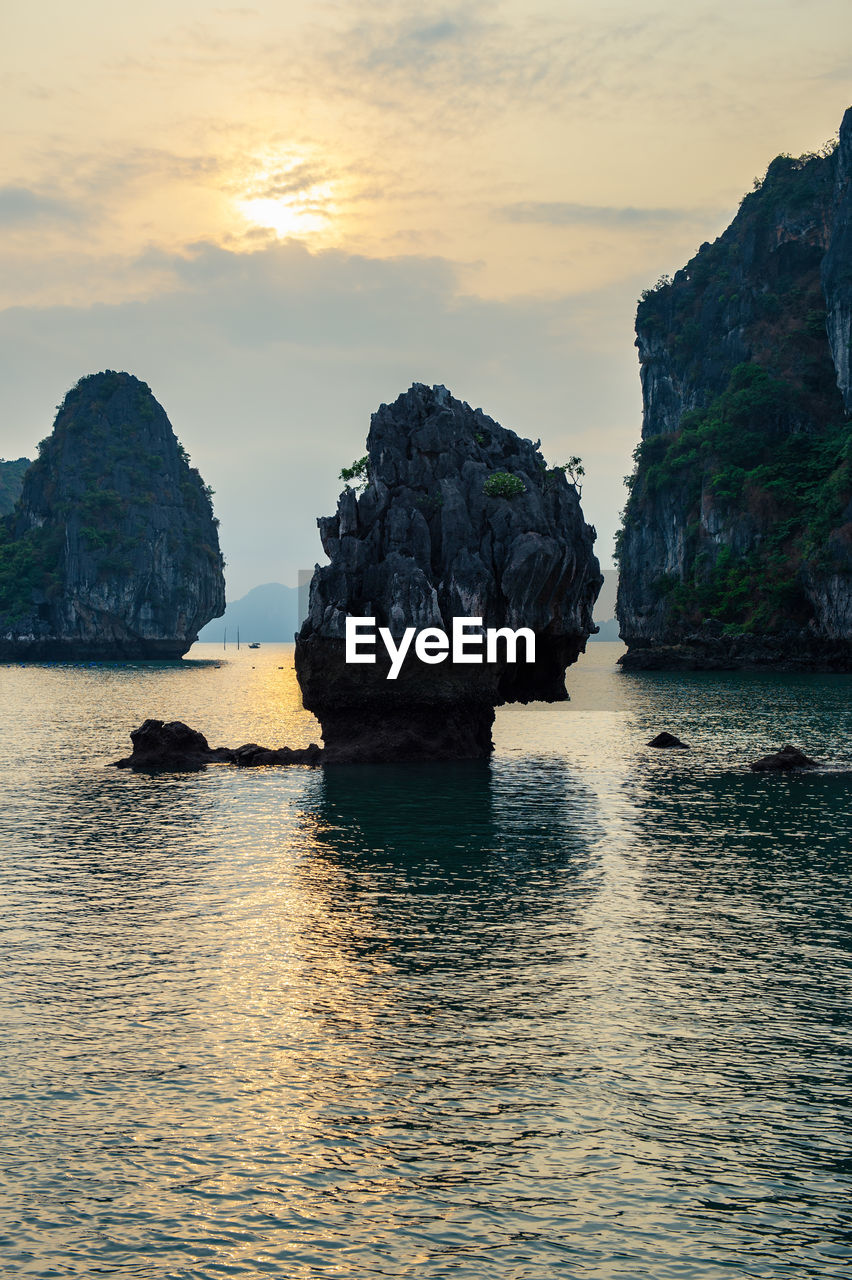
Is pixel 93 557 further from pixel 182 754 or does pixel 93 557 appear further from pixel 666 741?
pixel 666 741

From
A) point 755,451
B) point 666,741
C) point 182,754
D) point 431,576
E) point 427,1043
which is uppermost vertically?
point 755,451

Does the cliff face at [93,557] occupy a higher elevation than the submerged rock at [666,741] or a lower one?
higher

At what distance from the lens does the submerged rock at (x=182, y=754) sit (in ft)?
166

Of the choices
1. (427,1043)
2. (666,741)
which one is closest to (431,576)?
(666,741)

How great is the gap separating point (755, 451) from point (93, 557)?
111524mm

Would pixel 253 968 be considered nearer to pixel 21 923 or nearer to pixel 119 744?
pixel 21 923

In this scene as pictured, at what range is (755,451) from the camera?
5094 inches

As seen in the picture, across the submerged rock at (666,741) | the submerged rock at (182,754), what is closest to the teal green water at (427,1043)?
the submerged rock at (182,754)

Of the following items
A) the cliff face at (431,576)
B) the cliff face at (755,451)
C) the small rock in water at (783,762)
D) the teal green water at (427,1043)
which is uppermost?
the cliff face at (755,451)

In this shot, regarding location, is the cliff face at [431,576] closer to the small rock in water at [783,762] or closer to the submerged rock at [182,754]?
the submerged rock at [182,754]

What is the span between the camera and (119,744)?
60750mm

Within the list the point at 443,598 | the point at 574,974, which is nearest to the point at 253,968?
the point at 574,974

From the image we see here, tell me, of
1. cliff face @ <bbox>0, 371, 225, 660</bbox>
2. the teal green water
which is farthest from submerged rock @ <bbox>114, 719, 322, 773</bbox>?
cliff face @ <bbox>0, 371, 225, 660</bbox>

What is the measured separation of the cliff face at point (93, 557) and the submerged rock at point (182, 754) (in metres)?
137
